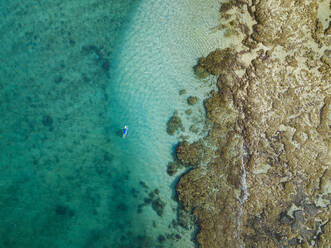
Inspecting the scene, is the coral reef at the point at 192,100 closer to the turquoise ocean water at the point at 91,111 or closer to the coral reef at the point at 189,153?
the turquoise ocean water at the point at 91,111

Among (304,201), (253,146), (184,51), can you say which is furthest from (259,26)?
(304,201)

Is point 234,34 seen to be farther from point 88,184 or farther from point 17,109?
point 17,109

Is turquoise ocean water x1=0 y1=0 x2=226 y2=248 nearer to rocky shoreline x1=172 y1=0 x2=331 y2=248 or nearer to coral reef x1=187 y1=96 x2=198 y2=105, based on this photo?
coral reef x1=187 y1=96 x2=198 y2=105

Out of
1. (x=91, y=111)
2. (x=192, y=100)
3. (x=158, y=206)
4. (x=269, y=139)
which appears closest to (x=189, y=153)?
(x=192, y=100)

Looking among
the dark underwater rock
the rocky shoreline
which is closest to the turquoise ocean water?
the dark underwater rock

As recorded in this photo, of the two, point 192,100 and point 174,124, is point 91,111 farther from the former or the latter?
point 192,100
